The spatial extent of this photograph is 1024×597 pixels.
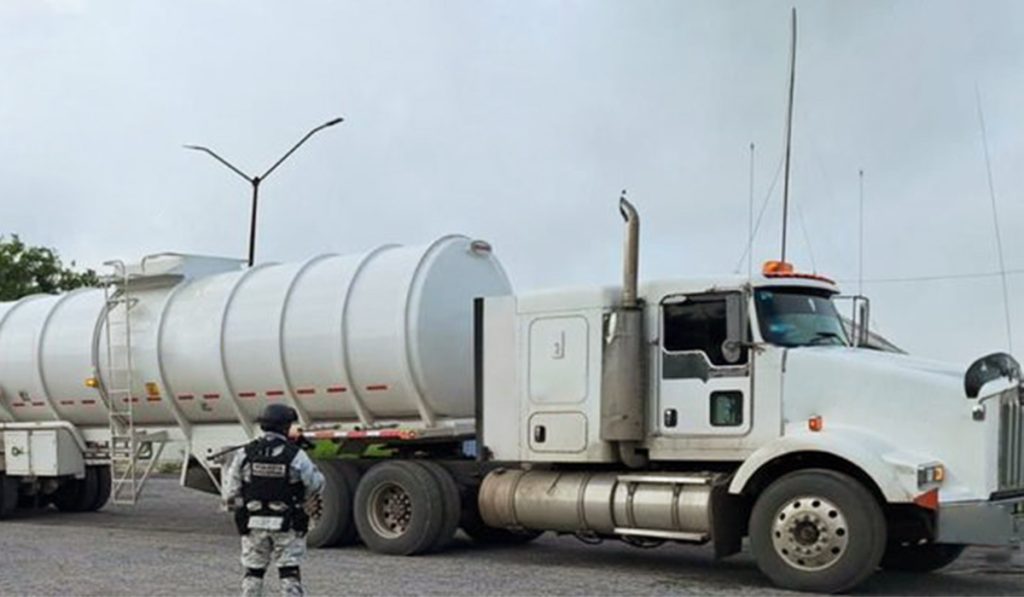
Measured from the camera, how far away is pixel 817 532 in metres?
10.2

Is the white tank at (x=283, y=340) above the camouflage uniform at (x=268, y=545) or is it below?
above

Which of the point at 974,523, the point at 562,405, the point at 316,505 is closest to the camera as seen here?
the point at 974,523

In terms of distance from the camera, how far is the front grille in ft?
33.4

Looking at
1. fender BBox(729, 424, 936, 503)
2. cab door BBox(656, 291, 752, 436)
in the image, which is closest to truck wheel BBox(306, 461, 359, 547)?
Answer: cab door BBox(656, 291, 752, 436)

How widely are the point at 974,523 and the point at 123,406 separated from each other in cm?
1022

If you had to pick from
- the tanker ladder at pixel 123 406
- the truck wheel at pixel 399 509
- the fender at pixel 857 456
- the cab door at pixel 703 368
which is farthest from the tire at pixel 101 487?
the fender at pixel 857 456

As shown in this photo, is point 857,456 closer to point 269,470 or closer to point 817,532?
point 817,532

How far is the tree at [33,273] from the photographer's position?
44.6m

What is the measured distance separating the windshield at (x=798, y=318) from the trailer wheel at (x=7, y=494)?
38.2 feet

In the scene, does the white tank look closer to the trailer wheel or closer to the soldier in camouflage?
the trailer wheel

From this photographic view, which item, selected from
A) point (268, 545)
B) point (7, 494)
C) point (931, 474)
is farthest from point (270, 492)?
point (7, 494)

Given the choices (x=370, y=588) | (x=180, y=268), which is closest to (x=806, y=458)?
(x=370, y=588)

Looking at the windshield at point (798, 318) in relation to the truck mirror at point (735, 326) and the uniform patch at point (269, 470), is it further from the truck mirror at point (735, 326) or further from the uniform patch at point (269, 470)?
the uniform patch at point (269, 470)

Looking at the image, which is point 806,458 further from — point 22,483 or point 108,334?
point 22,483
